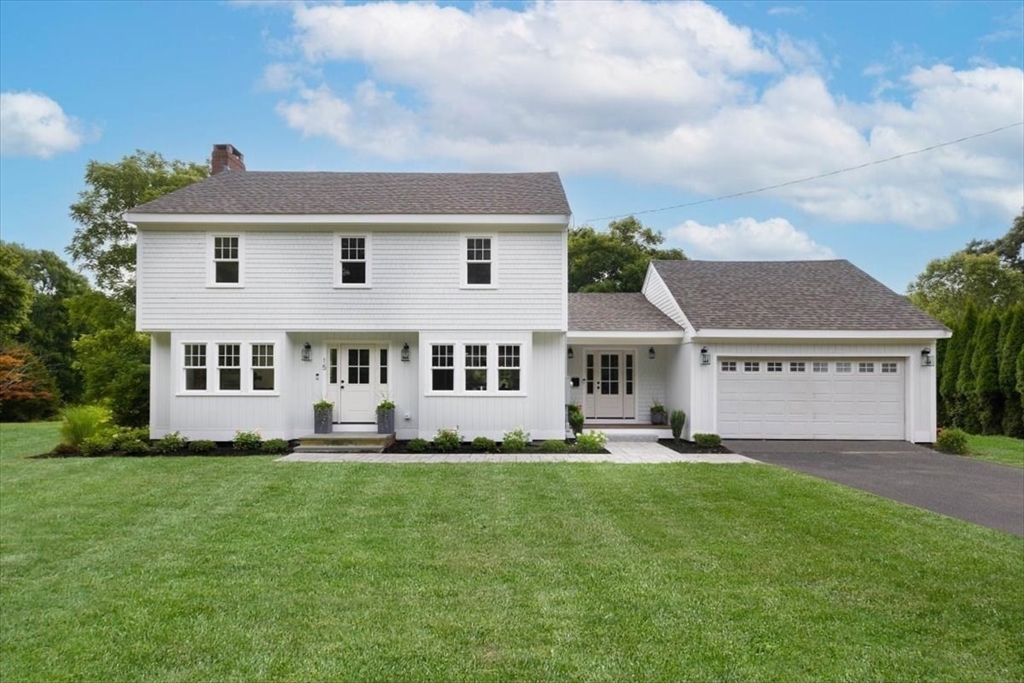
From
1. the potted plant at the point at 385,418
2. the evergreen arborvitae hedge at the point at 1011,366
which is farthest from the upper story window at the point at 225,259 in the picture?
the evergreen arborvitae hedge at the point at 1011,366

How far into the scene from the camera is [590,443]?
1427cm

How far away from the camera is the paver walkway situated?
12766mm

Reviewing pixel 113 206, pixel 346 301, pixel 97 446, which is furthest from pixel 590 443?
pixel 113 206

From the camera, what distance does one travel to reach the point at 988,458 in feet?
46.1

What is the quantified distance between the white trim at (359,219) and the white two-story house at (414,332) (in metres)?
0.03

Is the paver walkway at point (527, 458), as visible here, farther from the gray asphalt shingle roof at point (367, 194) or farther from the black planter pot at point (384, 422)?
the gray asphalt shingle roof at point (367, 194)

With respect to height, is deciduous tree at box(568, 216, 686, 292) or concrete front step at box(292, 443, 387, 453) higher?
deciduous tree at box(568, 216, 686, 292)

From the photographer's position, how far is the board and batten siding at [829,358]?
16086 mm

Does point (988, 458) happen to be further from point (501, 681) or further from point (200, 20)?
point (200, 20)

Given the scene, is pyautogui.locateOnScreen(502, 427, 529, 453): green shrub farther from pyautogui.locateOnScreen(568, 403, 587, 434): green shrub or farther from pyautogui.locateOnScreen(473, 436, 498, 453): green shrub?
pyautogui.locateOnScreen(568, 403, 587, 434): green shrub

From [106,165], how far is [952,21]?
28.0 meters

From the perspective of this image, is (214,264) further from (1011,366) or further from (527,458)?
(1011,366)

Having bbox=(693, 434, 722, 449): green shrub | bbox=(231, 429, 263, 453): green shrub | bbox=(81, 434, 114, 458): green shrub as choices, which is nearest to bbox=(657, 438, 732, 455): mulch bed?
bbox=(693, 434, 722, 449): green shrub

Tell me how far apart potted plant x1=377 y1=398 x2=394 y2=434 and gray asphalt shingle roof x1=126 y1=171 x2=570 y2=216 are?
4.42 m
